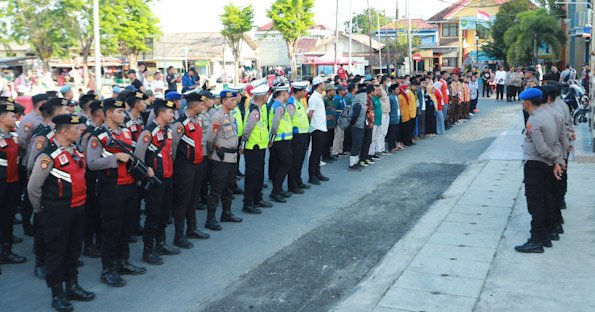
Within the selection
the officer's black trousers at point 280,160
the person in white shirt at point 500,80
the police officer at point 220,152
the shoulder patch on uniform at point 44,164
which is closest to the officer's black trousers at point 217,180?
the police officer at point 220,152

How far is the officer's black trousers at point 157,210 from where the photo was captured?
23.4 ft

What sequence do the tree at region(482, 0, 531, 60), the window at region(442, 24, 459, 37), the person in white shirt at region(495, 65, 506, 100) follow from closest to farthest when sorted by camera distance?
the person in white shirt at region(495, 65, 506, 100)
the tree at region(482, 0, 531, 60)
the window at region(442, 24, 459, 37)

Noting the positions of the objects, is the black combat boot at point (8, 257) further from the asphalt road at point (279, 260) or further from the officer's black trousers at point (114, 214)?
the officer's black trousers at point (114, 214)

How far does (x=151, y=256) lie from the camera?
7383mm

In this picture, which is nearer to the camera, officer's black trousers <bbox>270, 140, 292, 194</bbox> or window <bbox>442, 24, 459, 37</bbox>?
officer's black trousers <bbox>270, 140, 292, 194</bbox>

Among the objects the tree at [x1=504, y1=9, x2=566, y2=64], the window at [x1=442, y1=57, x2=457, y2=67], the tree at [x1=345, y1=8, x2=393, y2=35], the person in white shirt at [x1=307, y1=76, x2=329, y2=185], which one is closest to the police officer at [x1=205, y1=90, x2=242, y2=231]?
the person in white shirt at [x1=307, y1=76, x2=329, y2=185]

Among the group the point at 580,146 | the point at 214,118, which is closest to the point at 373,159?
the point at 580,146

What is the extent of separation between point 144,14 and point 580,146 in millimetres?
35921

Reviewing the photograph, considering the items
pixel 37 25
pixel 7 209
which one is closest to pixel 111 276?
pixel 7 209

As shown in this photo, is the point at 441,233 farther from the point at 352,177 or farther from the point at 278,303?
the point at 352,177

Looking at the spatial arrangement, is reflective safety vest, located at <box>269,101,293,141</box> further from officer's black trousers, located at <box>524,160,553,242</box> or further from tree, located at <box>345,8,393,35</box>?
tree, located at <box>345,8,393,35</box>

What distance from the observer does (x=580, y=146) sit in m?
14.9

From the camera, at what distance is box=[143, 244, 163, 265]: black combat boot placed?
736 cm

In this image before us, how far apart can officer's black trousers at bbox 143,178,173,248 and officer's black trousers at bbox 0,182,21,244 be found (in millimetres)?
1609
